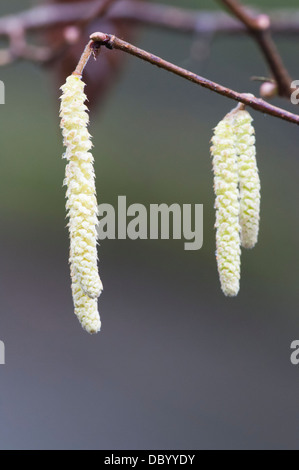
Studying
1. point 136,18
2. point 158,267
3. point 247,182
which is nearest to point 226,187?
point 247,182

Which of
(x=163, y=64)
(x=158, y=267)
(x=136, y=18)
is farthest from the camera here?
(x=158, y=267)

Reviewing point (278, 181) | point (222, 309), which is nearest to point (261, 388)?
point (222, 309)

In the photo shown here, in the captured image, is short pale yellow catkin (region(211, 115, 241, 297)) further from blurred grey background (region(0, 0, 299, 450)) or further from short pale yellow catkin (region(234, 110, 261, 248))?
blurred grey background (region(0, 0, 299, 450))

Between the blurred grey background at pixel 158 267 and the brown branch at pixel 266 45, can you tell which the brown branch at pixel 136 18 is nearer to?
the brown branch at pixel 266 45

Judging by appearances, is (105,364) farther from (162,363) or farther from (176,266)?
(176,266)

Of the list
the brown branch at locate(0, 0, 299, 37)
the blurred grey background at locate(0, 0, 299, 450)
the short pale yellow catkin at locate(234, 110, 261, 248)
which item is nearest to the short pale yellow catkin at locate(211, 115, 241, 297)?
the short pale yellow catkin at locate(234, 110, 261, 248)

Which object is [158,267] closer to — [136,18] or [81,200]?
[136,18]

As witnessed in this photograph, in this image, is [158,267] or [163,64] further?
[158,267]
